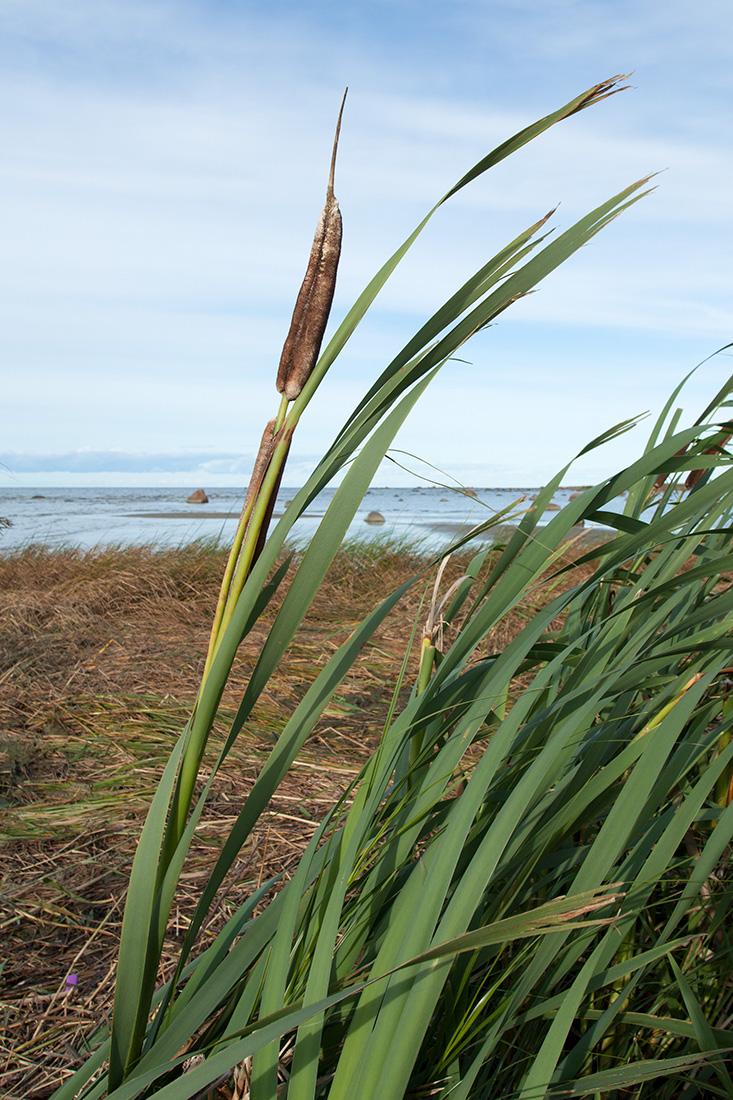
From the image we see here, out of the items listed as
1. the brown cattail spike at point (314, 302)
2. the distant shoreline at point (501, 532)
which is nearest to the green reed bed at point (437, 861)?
the brown cattail spike at point (314, 302)

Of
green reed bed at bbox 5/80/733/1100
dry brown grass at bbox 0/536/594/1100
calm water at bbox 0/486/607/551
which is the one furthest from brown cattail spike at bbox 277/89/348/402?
dry brown grass at bbox 0/536/594/1100

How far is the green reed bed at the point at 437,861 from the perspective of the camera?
475mm

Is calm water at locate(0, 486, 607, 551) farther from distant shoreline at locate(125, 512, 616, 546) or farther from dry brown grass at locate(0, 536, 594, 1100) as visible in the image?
dry brown grass at locate(0, 536, 594, 1100)

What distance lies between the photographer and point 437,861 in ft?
1.72

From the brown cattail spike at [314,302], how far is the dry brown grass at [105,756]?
67 centimetres

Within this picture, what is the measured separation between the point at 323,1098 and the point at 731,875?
0.61 metres

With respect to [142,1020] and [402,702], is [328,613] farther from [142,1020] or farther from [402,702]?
[142,1020]

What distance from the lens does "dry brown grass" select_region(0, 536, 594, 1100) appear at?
1.34 metres

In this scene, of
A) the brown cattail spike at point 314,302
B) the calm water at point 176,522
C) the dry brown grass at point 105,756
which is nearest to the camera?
the brown cattail spike at point 314,302

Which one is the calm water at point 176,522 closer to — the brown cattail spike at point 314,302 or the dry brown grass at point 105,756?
the brown cattail spike at point 314,302

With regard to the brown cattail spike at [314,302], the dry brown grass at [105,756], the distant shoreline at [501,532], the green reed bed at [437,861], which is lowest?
the dry brown grass at [105,756]

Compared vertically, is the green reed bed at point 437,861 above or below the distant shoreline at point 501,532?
below

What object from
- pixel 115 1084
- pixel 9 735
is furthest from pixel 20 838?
pixel 115 1084

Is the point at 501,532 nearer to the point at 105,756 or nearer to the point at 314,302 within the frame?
the point at 105,756
